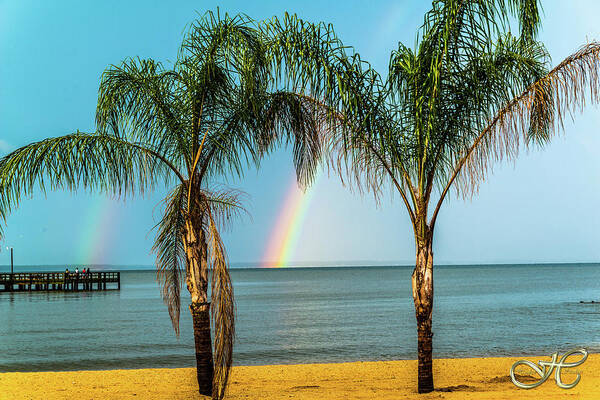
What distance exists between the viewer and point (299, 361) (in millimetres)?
21125

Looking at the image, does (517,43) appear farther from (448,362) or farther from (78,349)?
(78,349)

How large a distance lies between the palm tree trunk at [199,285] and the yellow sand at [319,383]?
4.67 feet

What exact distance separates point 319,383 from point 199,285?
13.8ft

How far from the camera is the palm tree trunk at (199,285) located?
9953 mm

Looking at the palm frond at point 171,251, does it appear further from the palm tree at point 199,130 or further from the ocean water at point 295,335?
the ocean water at point 295,335

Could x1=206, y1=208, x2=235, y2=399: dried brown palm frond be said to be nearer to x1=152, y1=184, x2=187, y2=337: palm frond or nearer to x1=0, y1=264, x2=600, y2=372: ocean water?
x1=152, y1=184, x2=187, y2=337: palm frond

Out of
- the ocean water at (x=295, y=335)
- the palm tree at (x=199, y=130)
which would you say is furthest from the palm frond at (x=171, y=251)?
the ocean water at (x=295, y=335)

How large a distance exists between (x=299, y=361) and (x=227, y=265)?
42.2 ft

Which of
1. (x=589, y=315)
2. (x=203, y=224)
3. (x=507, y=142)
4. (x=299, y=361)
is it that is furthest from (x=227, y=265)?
(x=589, y=315)

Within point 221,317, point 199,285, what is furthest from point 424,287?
point 199,285

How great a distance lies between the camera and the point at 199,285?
10.0 meters

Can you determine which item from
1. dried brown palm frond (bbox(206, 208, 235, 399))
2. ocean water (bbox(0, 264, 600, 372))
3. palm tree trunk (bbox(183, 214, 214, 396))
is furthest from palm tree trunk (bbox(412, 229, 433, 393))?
ocean water (bbox(0, 264, 600, 372))

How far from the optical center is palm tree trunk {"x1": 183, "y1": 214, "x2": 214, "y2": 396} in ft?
32.7

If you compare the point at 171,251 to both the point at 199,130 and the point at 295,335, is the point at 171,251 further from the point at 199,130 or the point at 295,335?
the point at 295,335
